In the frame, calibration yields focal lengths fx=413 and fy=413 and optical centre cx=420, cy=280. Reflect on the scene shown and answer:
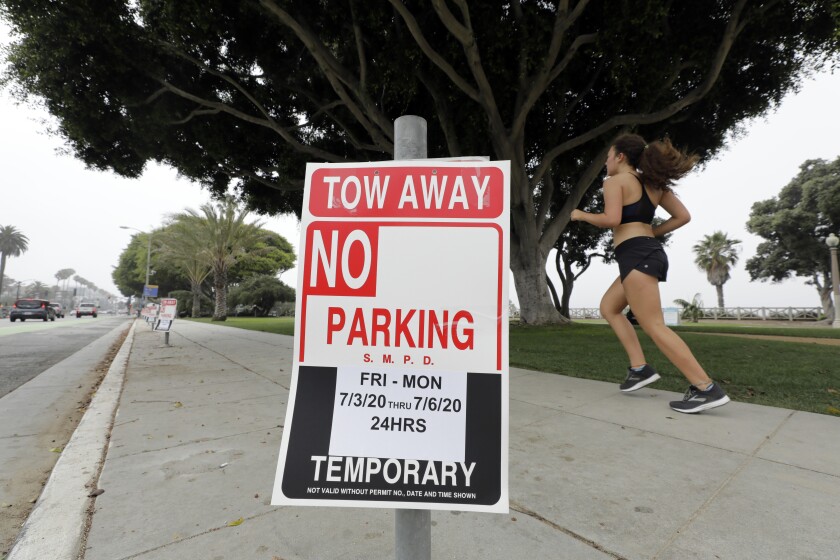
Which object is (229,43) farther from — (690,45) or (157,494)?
(157,494)

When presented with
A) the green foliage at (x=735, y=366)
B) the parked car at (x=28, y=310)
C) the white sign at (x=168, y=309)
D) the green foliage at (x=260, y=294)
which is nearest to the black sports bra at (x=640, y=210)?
the green foliage at (x=735, y=366)

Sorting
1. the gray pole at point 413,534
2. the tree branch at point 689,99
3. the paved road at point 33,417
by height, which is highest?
the tree branch at point 689,99

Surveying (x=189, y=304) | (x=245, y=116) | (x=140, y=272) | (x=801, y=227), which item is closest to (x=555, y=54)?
(x=245, y=116)

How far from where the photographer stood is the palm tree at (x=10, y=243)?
85750mm

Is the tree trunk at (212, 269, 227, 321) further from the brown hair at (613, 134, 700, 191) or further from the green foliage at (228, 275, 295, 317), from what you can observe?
the brown hair at (613, 134, 700, 191)

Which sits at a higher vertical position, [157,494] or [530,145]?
[530,145]

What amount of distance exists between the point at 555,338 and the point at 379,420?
8.79 metres

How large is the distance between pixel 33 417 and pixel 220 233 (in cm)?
2635

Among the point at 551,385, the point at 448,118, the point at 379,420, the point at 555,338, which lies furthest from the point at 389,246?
the point at 448,118

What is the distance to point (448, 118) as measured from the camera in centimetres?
1110

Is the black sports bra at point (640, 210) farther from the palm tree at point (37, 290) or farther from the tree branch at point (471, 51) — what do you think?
the palm tree at point (37, 290)

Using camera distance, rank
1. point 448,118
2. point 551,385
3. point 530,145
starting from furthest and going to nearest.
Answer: point 530,145, point 448,118, point 551,385

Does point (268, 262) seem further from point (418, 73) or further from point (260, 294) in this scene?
point (418, 73)

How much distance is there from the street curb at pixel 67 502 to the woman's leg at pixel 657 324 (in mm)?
3756
